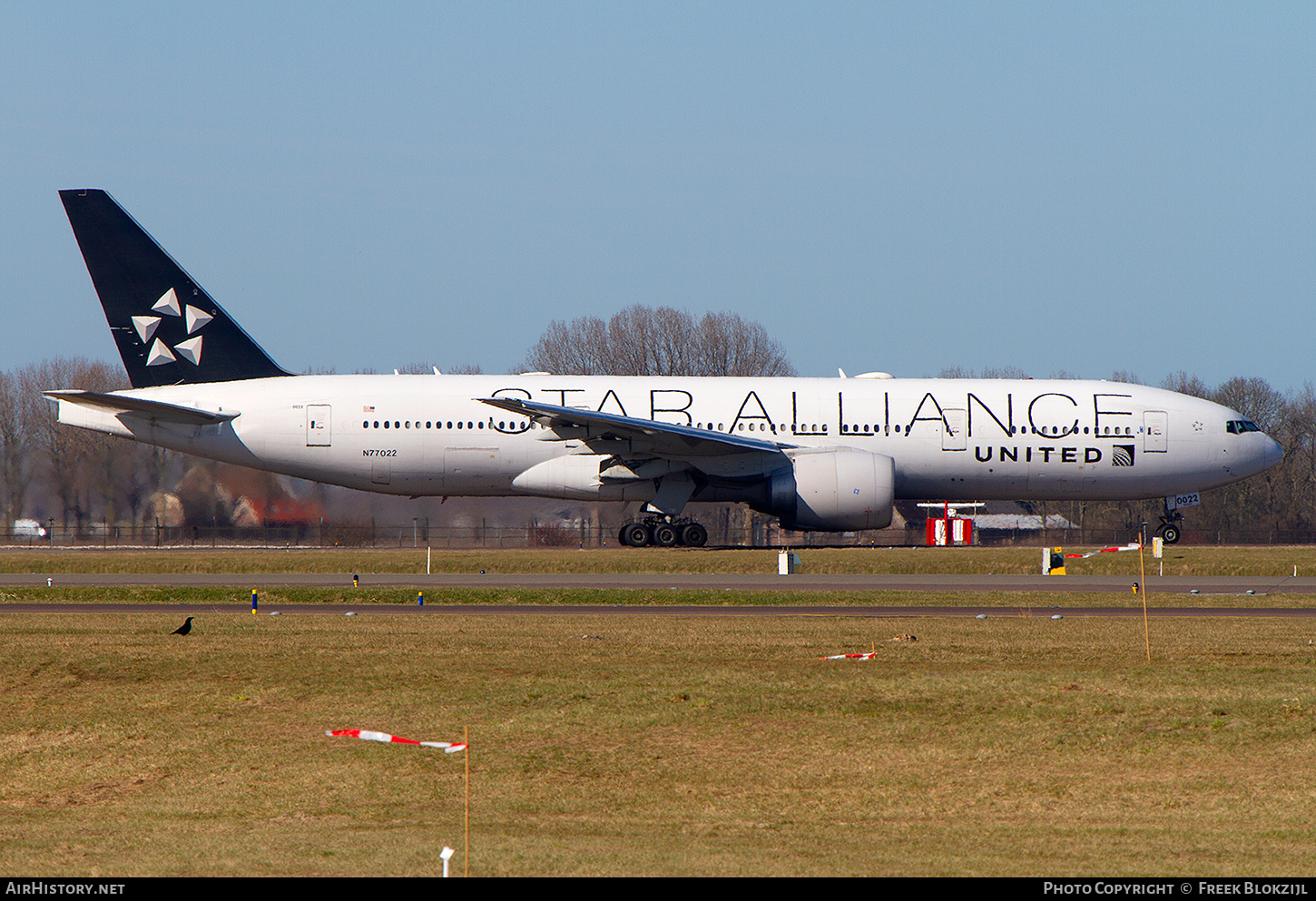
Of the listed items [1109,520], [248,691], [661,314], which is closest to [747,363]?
[661,314]

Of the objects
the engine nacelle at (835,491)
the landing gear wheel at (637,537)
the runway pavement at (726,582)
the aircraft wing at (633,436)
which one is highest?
the aircraft wing at (633,436)

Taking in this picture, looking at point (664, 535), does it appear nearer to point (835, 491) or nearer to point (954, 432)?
point (835, 491)

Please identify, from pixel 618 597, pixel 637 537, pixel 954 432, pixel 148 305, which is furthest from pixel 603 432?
pixel 148 305

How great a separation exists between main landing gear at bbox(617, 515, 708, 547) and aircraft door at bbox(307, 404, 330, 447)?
7.33 meters

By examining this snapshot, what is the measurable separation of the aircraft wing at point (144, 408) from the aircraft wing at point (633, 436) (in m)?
6.65

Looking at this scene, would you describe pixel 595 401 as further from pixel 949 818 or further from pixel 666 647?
pixel 949 818

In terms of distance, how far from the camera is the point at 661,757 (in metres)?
10.2

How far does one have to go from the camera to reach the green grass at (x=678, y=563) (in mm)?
27344

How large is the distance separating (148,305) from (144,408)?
10.3 ft

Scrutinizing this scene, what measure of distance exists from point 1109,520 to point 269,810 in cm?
5913

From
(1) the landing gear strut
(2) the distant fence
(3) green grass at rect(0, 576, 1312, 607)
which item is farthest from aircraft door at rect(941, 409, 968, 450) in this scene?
(3) green grass at rect(0, 576, 1312, 607)

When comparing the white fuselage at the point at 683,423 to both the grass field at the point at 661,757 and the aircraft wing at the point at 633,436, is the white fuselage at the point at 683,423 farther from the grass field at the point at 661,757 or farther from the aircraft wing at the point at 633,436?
the grass field at the point at 661,757

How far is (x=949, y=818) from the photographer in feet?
28.9

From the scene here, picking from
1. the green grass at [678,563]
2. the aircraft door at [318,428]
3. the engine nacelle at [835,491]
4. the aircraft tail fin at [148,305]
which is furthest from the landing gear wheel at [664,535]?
the aircraft tail fin at [148,305]
